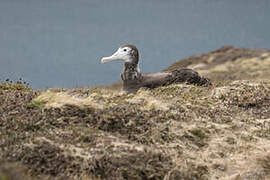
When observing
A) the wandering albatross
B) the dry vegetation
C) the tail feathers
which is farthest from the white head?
the dry vegetation

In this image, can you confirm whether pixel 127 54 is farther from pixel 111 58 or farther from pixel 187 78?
pixel 187 78

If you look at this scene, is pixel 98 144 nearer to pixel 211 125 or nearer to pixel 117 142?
pixel 117 142

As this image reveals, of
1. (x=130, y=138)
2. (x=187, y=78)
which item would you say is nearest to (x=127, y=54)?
(x=187, y=78)

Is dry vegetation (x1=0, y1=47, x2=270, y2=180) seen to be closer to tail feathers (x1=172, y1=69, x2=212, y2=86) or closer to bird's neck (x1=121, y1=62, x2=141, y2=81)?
bird's neck (x1=121, y1=62, x2=141, y2=81)

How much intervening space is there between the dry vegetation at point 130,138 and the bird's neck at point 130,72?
1700mm

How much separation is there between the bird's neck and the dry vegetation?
170cm

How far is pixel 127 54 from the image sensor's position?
33.5 ft

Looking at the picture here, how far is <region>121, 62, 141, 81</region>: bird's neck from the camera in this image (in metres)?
10.1

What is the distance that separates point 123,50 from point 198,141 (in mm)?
4228

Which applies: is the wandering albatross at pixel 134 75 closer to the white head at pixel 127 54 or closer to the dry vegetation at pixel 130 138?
the white head at pixel 127 54

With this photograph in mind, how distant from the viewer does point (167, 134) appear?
21.3 ft

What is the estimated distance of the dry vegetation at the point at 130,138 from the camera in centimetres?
534

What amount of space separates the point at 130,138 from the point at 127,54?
13.9 ft

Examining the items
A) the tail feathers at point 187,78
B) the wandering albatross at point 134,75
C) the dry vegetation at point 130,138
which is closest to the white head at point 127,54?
the wandering albatross at point 134,75
